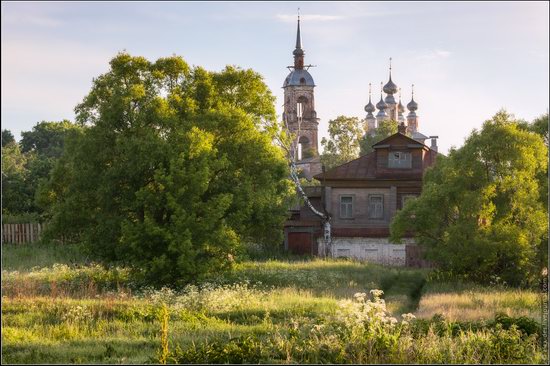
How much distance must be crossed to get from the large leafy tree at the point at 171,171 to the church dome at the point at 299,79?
2366 inches

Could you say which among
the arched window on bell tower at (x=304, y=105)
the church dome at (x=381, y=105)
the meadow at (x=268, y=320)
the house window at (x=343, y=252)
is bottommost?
the house window at (x=343, y=252)

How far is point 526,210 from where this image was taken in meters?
26.2

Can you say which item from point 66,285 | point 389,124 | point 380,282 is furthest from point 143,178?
point 389,124

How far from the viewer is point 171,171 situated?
73.5ft

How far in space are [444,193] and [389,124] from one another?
42.7m

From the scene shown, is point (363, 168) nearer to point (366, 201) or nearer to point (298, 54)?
point (366, 201)

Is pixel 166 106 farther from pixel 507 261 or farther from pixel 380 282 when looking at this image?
pixel 507 261

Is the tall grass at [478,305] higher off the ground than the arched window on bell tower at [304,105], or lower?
lower

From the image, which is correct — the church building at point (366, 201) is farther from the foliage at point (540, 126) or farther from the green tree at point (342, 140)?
the green tree at point (342, 140)

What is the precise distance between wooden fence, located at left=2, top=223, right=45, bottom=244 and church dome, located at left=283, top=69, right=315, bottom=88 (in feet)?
176

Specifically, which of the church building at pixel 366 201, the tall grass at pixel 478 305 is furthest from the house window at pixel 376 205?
the tall grass at pixel 478 305

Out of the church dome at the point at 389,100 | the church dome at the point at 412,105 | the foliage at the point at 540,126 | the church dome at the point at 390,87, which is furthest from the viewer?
the church dome at the point at 412,105

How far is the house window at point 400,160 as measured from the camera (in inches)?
1626

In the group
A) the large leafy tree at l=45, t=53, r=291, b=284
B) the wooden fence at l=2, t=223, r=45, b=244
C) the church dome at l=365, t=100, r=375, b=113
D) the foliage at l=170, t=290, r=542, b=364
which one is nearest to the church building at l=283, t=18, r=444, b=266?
the large leafy tree at l=45, t=53, r=291, b=284
